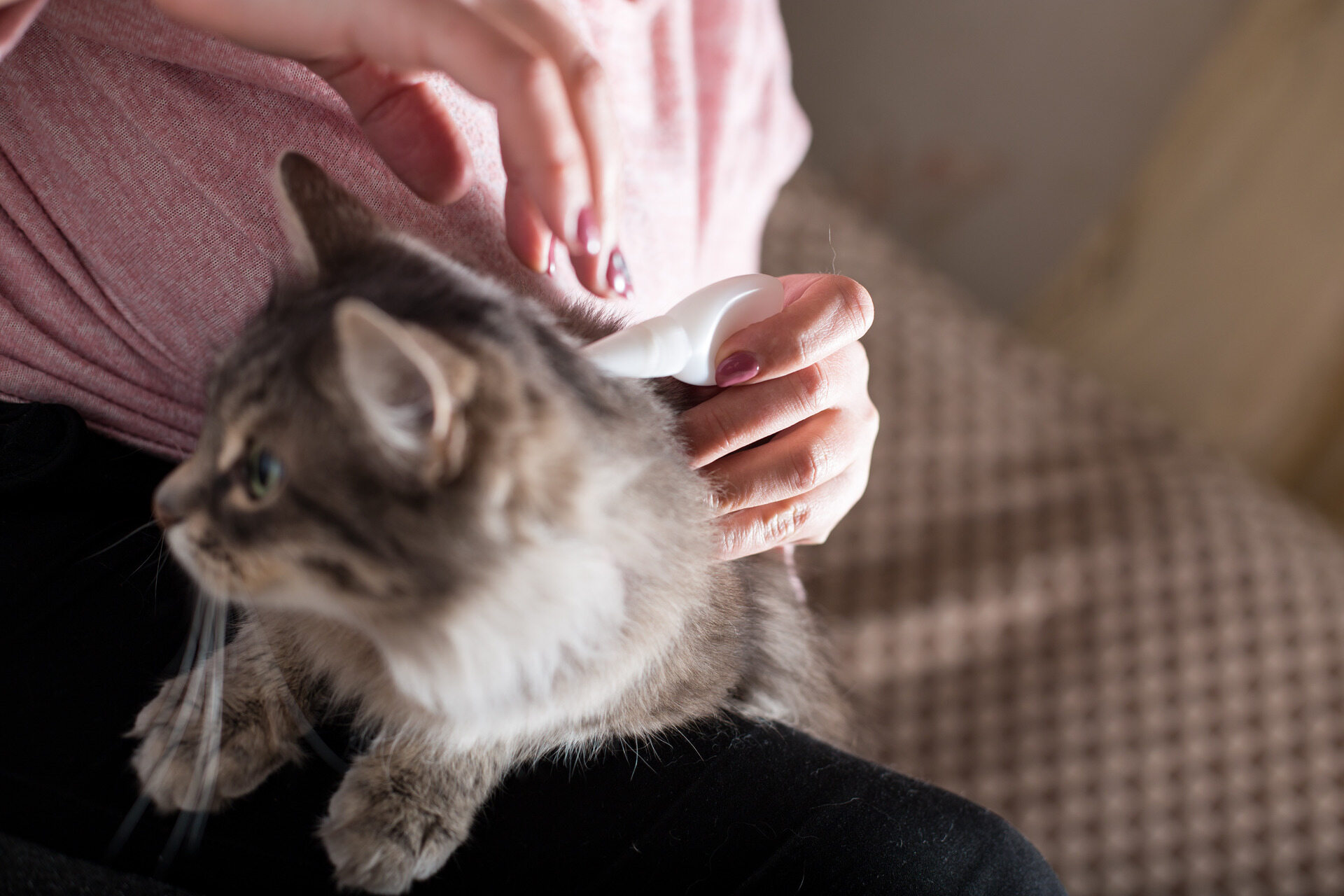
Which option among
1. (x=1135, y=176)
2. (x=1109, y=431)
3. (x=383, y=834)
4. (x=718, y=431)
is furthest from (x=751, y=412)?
(x=1135, y=176)

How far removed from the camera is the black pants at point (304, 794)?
0.74 meters

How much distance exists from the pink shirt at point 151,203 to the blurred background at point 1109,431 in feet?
3.28

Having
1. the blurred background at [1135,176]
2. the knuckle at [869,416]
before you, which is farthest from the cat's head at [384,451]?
the blurred background at [1135,176]

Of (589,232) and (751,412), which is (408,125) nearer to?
(589,232)

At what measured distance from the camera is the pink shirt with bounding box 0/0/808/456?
0.82 meters

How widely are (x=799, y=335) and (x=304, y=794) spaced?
2.04 feet

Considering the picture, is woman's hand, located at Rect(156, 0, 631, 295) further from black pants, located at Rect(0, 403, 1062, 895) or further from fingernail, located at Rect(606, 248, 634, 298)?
black pants, located at Rect(0, 403, 1062, 895)

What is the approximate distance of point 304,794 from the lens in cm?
79

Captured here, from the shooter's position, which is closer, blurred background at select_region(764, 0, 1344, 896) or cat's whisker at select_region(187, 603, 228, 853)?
cat's whisker at select_region(187, 603, 228, 853)

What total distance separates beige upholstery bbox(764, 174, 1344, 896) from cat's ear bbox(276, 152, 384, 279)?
863 mm


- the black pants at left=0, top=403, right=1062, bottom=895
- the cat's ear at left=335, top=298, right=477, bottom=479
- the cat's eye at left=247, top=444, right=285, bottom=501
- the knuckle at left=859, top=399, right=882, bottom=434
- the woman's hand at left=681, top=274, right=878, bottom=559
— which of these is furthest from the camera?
the knuckle at left=859, top=399, right=882, bottom=434

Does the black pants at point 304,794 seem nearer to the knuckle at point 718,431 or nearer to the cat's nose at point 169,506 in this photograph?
the cat's nose at point 169,506

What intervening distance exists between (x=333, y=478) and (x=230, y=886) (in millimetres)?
393

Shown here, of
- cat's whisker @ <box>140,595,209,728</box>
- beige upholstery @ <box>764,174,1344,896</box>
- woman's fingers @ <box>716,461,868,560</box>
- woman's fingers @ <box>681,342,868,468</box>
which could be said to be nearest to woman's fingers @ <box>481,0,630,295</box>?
woman's fingers @ <box>681,342,868,468</box>
